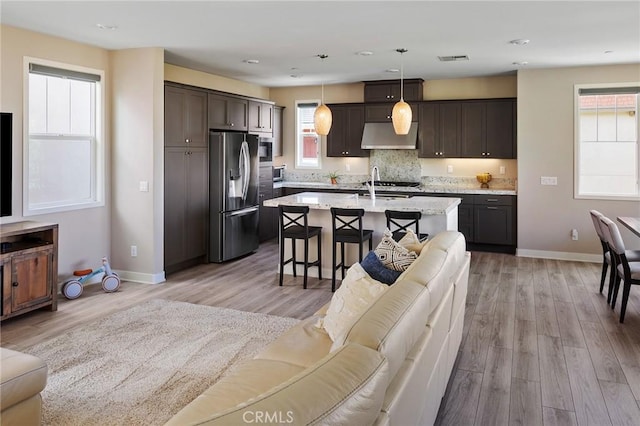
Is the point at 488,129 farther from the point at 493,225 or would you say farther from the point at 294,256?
the point at 294,256

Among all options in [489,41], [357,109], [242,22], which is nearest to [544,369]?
[489,41]

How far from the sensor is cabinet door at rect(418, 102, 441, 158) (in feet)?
26.3

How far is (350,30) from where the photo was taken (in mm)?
4855

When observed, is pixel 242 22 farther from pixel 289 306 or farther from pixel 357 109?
pixel 357 109

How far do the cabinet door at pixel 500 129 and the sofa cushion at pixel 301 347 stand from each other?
5.81 metres

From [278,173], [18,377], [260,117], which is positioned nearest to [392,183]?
[278,173]

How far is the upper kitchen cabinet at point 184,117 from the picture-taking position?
5.91 metres

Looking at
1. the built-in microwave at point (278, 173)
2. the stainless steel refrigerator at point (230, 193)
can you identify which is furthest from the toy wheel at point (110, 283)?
the built-in microwave at point (278, 173)

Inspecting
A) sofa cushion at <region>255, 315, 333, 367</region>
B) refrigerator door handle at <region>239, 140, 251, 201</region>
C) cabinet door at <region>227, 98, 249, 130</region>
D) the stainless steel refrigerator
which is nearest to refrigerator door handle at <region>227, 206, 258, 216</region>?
the stainless steel refrigerator

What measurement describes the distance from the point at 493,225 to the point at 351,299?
17.6ft

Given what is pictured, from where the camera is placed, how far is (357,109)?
8.48m

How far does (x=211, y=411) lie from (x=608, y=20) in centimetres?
478

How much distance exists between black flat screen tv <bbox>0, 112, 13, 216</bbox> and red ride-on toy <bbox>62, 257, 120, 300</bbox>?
0.92m

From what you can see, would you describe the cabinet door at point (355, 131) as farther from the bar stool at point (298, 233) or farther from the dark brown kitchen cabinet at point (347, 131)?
the bar stool at point (298, 233)
